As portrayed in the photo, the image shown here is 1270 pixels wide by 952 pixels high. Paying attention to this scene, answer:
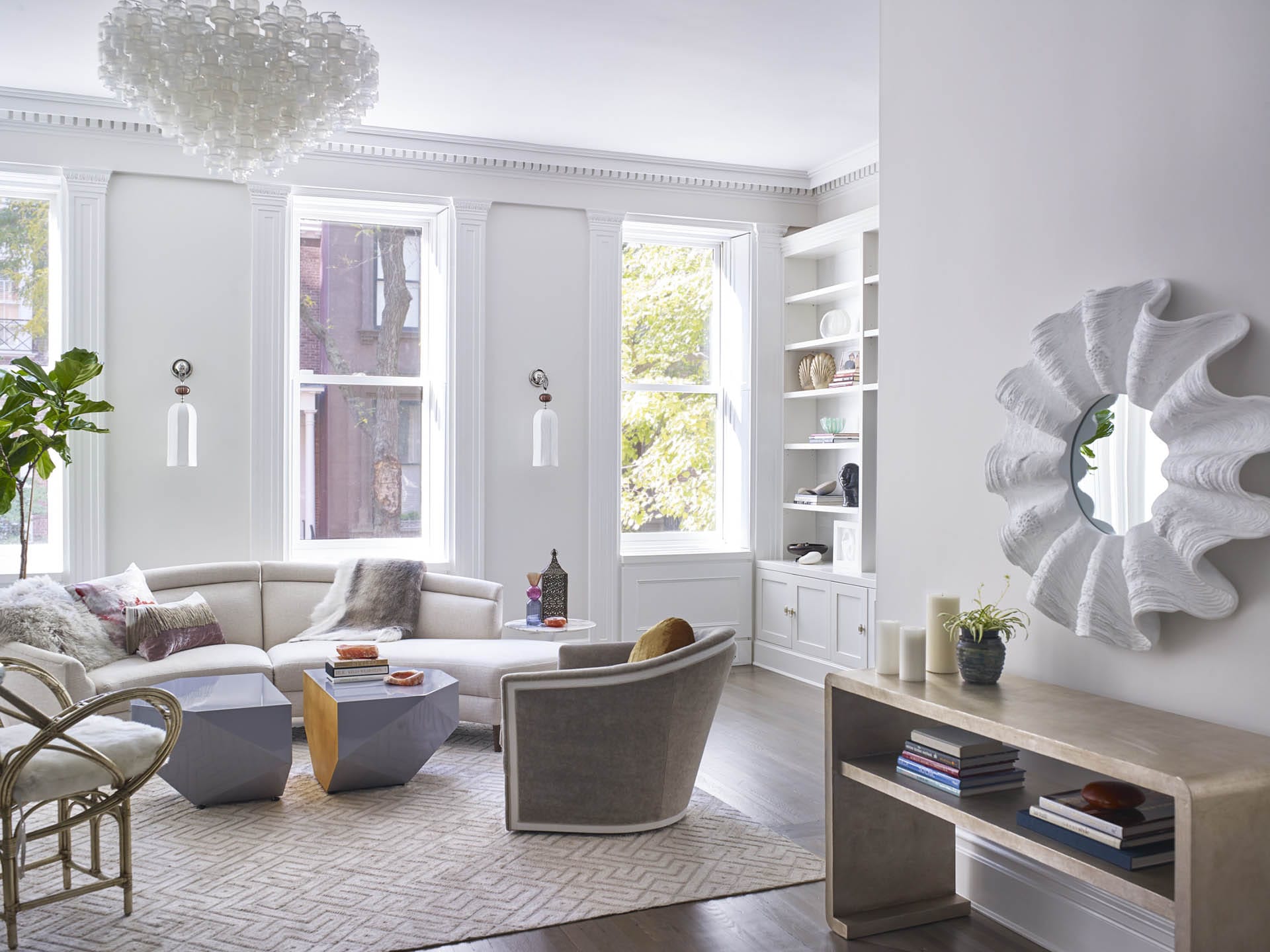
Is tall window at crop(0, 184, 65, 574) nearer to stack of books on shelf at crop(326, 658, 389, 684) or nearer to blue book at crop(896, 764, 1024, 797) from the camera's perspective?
stack of books on shelf at crop(326, 658, 389, 684)

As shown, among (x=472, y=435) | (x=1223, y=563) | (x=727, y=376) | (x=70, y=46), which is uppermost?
(x=70, y=46)

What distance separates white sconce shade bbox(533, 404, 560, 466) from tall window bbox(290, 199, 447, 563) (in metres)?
0.57

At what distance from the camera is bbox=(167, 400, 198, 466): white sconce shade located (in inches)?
207

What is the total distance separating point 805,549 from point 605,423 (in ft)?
4.82

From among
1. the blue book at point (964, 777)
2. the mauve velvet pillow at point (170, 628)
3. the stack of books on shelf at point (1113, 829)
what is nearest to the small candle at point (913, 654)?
the blue book at point (964, 777)

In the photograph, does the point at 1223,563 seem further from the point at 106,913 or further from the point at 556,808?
the point at 106,913

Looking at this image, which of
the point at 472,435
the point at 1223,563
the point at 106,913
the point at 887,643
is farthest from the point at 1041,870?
the point at 472,435

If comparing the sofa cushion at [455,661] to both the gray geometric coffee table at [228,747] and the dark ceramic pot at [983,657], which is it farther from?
the dark ceramic pot at [983,657]

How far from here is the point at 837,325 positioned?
21.0ft

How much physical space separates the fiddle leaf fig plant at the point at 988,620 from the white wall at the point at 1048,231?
4 centimetres

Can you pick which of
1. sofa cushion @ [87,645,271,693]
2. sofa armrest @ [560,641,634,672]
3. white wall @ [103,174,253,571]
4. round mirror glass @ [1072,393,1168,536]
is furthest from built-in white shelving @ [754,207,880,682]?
white wall @ [103,174,253,571]

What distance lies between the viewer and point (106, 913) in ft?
9.58

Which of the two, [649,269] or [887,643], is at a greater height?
[649,269]

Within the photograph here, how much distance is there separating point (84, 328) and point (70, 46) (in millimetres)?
1398
